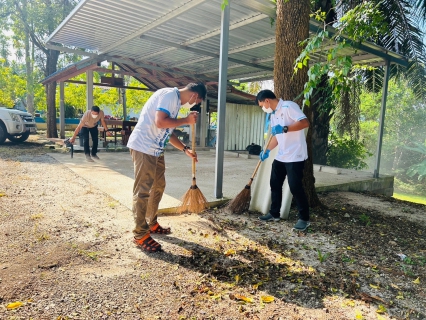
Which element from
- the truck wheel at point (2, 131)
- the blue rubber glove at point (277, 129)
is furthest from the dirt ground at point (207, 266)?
the truck wheel at point (2, 131)

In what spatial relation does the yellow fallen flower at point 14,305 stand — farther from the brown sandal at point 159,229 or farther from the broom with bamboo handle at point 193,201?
the broom with bamboo handle at point 193,201

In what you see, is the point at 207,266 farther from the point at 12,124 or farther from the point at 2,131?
the point at 2,131

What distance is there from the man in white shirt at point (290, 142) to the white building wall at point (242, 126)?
972cm

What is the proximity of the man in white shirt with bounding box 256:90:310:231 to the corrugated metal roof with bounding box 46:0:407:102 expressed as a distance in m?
2.05

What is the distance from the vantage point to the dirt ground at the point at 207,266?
7.13 ft

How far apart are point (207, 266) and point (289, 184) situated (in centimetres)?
151

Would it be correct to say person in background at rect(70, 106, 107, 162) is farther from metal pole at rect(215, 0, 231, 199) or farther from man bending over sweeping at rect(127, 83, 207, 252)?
man bending over sweeping at rect(127, 83, 207, 252)

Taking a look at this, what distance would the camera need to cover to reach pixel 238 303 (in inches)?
88.0

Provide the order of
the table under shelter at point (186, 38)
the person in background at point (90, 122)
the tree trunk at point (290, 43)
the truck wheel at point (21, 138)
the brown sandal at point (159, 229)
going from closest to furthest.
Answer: the brown sandal at point (159, 229), the tree trunk at point (290, 43), the table under shelter at point (186, 38), the person in background at point (90, 122), the truck wheel at point (21, 138)

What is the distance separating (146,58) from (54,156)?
433cm

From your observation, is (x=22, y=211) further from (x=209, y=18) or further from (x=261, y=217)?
(x=209, y=18)

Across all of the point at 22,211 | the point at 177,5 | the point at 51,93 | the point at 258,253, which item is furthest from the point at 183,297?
the point at 51,93

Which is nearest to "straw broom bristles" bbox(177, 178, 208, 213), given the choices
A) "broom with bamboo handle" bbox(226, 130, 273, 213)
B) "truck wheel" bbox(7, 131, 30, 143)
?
"broom with bamboo handle" bbox(226, 130, 273, 213)

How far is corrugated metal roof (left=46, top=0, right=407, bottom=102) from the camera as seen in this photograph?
18.5 ft
